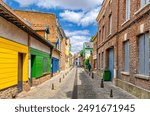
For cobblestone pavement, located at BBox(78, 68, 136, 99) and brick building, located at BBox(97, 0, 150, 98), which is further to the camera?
cobblestone pavement, located at BBox(78, 68, 136, 99)

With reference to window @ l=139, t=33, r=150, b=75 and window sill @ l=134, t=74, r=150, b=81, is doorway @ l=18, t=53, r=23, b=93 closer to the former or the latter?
window sill @ l=134, t=74, r=150, b=81

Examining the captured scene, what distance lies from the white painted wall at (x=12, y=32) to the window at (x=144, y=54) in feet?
21.0

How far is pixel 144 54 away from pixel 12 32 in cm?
657

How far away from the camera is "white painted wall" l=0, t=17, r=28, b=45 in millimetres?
9742

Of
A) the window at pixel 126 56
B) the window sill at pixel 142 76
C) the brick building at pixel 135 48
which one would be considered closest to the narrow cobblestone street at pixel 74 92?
the brick building at pixel 135 48

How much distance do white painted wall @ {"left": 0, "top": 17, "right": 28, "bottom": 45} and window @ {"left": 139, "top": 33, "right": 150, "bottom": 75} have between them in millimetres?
6415

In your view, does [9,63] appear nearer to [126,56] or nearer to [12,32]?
[12,32]

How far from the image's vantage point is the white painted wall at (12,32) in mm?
9742

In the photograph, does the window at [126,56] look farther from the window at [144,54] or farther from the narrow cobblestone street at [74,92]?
the window at [144,54]

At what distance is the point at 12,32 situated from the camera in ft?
36.3

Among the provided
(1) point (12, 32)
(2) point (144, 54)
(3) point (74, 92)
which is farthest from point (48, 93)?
(2) point (144, 54)

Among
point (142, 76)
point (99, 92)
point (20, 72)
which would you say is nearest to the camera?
point (142, 76)

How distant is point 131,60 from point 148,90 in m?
3.34

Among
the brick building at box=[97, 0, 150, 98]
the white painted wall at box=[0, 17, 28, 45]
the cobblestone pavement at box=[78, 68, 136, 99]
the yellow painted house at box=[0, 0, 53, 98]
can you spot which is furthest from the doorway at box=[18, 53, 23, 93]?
the brick building at box=[97, 0, 150, 98]
